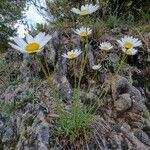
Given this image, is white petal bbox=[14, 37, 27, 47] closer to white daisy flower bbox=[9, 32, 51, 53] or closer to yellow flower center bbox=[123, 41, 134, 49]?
white daisy flower bbox=[9, 32, 51, 53]

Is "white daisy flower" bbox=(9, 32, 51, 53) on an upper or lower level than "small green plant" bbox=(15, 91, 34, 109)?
upper

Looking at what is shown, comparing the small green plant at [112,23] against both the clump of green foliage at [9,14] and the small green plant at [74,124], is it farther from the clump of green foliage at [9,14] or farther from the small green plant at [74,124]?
the clump of green foliage at [9,14]

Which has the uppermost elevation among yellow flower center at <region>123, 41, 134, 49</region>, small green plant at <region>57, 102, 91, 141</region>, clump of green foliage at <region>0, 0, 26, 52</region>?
yellow flower center at <region>123, 41, 134, 49</region>

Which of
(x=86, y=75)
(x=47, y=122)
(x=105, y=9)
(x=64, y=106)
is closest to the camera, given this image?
(x=47, y=122)

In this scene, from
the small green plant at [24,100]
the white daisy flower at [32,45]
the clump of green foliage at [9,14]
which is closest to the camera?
the white daisy flower at [32,45]

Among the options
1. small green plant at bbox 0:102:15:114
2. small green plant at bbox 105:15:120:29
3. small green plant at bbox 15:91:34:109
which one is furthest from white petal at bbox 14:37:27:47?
small green plant at bbox 105:15:120:29

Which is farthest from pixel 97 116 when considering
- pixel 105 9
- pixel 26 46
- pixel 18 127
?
pixel 105 9

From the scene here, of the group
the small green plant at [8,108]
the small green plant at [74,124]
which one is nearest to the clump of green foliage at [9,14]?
the small green plant at [8,108]

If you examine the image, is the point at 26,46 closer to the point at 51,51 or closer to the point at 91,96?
the point at 91,96
